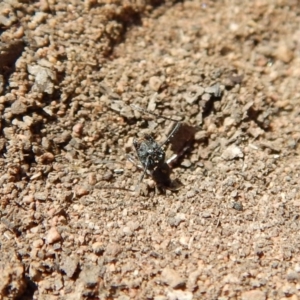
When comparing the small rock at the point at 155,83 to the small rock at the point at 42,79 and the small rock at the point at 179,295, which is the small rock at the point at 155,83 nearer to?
the small rock at the point at 42,79

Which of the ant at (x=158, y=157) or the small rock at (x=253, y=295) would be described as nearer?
the small rock at (x=253, y=295)

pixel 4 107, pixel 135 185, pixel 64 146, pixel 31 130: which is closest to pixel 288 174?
pixel 135 185

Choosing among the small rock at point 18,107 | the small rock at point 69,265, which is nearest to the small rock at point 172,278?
the small rock at point 69,265

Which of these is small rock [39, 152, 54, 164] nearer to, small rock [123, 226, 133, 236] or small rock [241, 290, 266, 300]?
small rock [123, 226, 133, 236]

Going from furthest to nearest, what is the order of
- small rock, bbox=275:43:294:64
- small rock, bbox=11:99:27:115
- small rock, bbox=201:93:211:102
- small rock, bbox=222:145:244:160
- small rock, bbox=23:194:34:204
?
small rock, bbox=275:43:294:64 < small rock, bbox=201:93:211:102 < small rock, bbox=222:145:244:160 < small rock, bbox=11:99:27:115 < small rock, bbox=23:194:34:204

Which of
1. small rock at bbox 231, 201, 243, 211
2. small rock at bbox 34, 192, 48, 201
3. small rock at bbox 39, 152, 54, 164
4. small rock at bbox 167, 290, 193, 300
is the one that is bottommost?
small rock at bbox 167, 290, 193, 300

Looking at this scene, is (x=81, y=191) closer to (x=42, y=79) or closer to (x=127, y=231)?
(x=127, y=231)

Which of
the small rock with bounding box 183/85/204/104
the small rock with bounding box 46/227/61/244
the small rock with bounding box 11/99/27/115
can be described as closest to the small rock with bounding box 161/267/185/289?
the small rock with bounding box 46/227/61/244

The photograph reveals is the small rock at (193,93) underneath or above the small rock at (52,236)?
above
